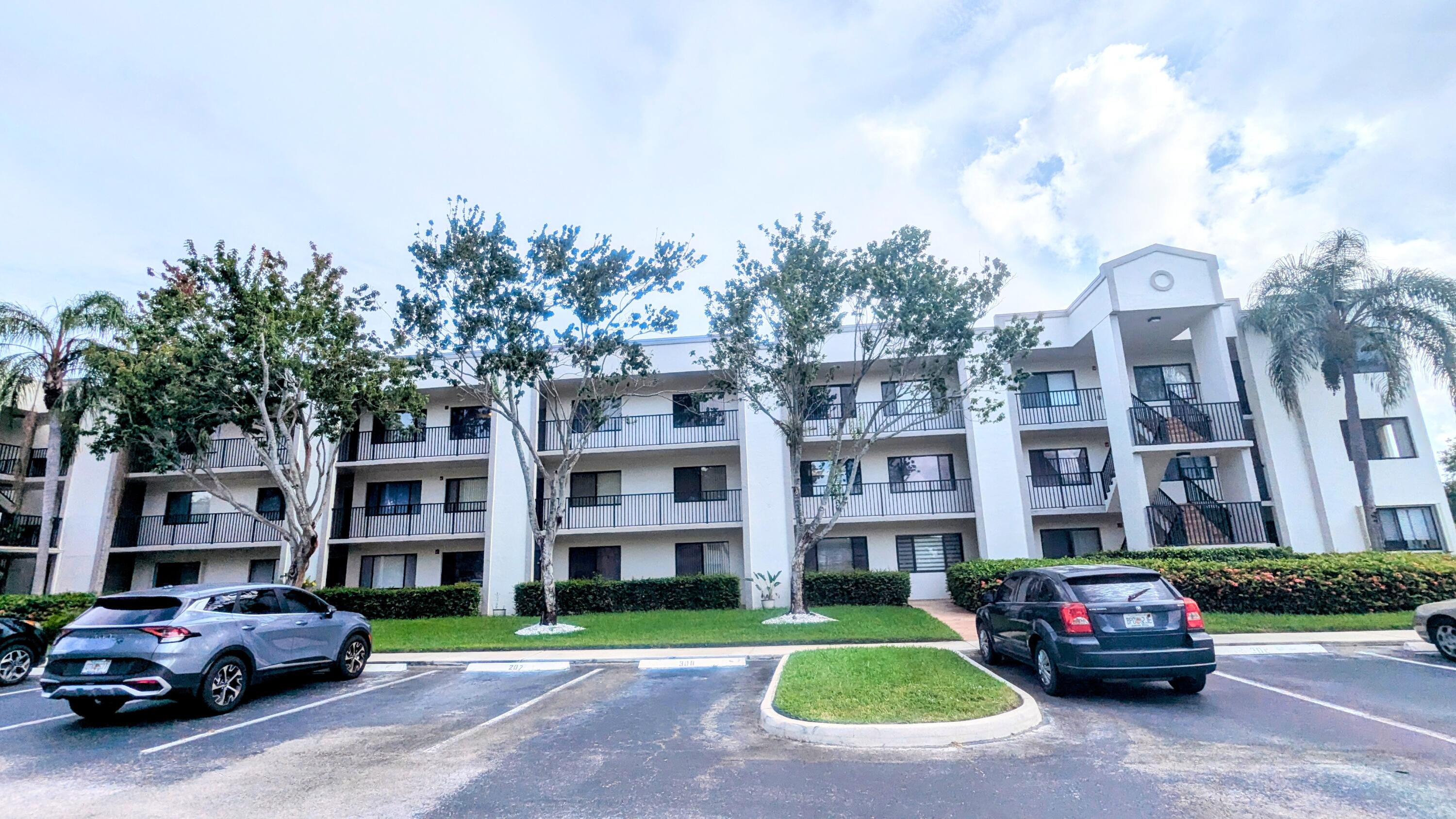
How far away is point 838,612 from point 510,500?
36.4 ft

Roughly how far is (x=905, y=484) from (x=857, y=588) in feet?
13.8

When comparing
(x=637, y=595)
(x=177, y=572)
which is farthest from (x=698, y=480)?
(x=177, y=572)

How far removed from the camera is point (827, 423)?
73.9 ft

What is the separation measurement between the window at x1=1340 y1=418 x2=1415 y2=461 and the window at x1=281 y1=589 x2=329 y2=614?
26314mm

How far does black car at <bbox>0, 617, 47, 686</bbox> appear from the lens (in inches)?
404

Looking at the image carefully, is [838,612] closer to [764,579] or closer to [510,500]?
[764,579]

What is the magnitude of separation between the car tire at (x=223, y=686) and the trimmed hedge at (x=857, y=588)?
14.2 meters

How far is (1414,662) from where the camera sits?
9.48 metres

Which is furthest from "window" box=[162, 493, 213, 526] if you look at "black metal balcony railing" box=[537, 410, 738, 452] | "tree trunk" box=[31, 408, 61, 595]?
"black metal balcony railing" box=[537, 410, 738, 452]

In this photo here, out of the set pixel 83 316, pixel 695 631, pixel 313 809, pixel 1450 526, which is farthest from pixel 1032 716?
pixel 83 316

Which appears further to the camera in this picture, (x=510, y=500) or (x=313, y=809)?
(x=510, y=500)

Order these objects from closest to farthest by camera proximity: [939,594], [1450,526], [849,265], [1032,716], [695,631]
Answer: [1032,716]
[695,631]
[849,265]
[1450,526]
[939,594]

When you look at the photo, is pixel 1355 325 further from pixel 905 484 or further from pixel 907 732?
pixel 907 732

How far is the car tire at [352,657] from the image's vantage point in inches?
398
